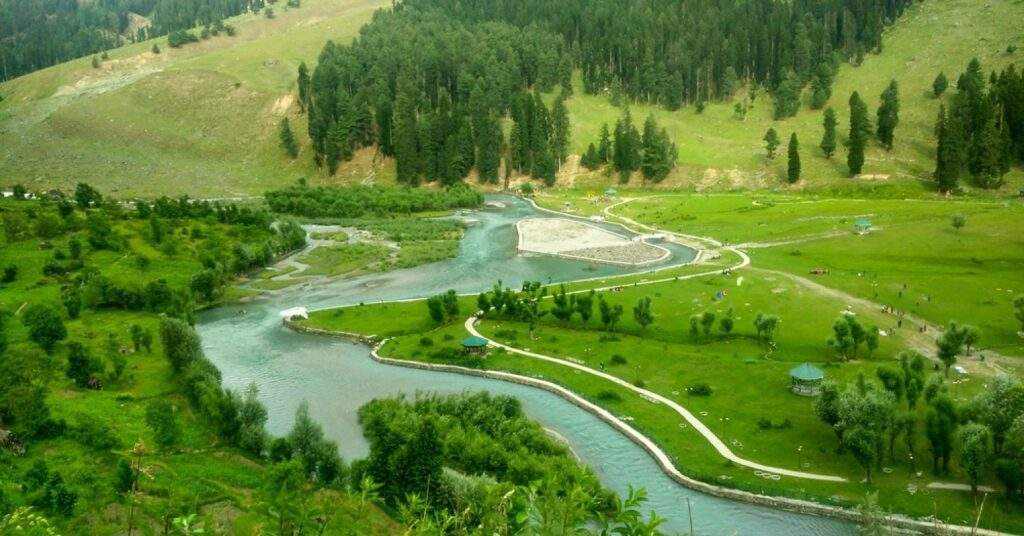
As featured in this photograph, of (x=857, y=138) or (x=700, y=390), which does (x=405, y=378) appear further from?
(x=857, y=138)

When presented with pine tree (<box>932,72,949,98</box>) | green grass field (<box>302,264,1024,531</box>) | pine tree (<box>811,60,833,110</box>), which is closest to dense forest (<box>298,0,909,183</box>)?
pine tree (<box>811,60,833,110</box>)

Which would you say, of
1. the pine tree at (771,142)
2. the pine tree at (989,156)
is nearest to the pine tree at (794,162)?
the pine tree at (771,142)

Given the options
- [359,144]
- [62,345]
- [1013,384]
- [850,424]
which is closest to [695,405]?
[850,424]

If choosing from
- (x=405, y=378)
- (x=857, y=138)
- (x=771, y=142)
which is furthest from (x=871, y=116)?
(x=405, y=378)

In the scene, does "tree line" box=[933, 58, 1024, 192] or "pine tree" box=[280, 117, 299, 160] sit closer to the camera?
"tree line" box=[933, 58, 1024, 192]

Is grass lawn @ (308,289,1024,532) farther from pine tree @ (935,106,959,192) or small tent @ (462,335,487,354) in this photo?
pine tree @ (935,106,959,192)

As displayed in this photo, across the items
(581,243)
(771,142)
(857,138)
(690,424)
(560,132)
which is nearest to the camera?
(690,424)

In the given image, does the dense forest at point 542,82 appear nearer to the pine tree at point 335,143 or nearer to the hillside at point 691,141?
the pine tree at point 335,143
